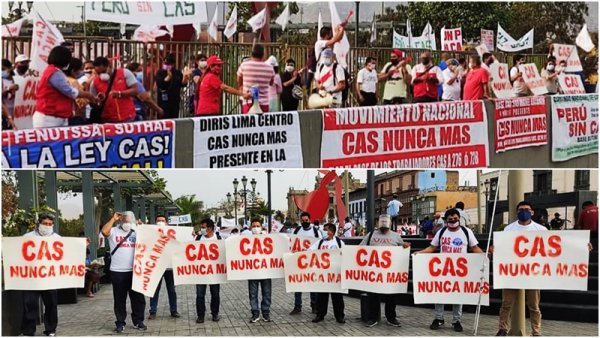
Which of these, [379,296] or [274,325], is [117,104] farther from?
[379,296]

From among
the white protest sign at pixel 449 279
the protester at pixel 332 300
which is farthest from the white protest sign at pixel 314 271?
the white protest sign at pixel 449 279

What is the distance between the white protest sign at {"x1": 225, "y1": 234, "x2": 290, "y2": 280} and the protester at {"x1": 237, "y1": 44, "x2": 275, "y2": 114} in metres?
3.18

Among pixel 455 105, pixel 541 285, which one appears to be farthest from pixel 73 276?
pixel 455 105

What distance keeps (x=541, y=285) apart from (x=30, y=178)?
6714mm

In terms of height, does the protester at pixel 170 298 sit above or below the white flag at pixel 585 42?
below

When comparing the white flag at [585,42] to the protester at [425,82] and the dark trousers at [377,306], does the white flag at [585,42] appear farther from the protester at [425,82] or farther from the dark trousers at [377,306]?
the dark trousers at [377,306]

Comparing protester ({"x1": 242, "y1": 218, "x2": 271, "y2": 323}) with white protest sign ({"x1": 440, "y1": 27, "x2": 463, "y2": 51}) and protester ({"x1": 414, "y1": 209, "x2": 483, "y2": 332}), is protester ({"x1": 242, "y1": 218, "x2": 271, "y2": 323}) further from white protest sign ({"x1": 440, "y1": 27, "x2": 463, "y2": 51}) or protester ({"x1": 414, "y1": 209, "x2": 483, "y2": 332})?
white protest sign ({"x1": 440, "y1": 27, "x2": 463, "y2": 51})

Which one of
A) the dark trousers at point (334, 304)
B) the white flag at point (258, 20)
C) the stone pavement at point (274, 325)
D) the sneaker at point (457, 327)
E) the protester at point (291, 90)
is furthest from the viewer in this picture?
the white flag at point (258, 20)

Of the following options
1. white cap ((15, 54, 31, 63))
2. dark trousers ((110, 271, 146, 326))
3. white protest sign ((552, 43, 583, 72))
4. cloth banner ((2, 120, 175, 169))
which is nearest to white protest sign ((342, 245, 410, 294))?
dark trousers ((110, 271, 146, 326))

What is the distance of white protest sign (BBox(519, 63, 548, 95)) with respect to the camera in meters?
18.9

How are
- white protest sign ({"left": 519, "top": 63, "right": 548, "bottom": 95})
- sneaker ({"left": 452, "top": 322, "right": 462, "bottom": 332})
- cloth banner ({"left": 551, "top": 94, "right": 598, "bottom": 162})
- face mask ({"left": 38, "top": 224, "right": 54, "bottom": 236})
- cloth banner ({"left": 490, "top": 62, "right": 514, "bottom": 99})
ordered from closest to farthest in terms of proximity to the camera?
1. face mask ({"left": 38, "top": 224, "right": 54, "bottom": 236})
2. sneaker ({"left": 452, "top": 322, "right": 462, "bottom": 332})
3. cloth banner ({"left": 490, "top": 62, "right": 514, "bottom": 99})
4. cloth banner ({"left": 551, "top": 94, "right": 598, "bottom": 162})
5. white protest sign ({"left": 519, "top": 63, "right": 548, "bottom": 95})

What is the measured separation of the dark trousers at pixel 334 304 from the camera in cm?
1095

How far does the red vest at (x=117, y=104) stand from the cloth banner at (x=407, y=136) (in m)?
3.56

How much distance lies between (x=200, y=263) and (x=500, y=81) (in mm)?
9270
